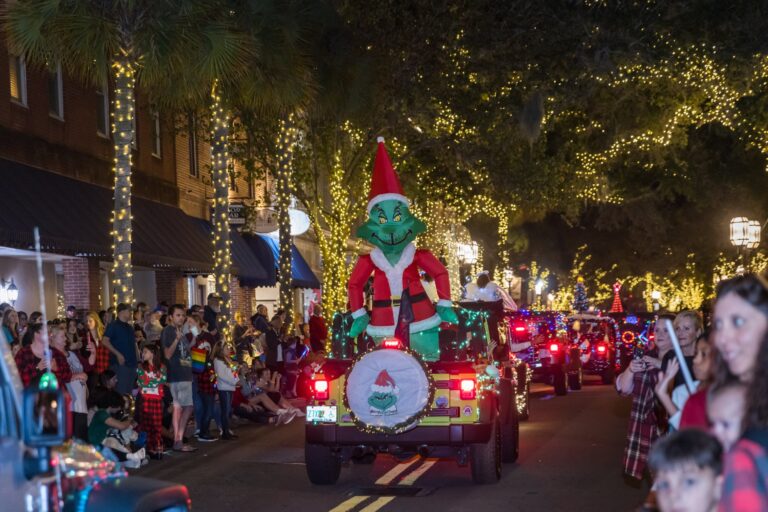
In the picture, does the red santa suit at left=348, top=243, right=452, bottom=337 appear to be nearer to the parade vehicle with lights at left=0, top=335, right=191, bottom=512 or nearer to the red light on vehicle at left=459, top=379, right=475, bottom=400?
the red light on vehicle at left=459, top=379, right=475, bottom=400

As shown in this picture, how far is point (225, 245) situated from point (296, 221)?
9.56 meters

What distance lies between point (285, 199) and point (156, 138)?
4325 millimetres

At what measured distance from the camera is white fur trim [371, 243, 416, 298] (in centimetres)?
1312

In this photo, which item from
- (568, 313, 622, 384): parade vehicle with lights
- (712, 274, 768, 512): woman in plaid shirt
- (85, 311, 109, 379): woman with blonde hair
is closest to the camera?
(712, 274, 768, 512): woman in plaid shirt

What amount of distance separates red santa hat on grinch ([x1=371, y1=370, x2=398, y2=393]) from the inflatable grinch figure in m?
1.13

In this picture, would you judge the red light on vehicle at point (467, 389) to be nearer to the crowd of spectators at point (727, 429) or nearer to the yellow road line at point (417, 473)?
the yellow road line at point (417, 473)


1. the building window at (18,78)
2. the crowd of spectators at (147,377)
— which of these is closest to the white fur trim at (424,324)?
the crowd of spectators at (147,377)

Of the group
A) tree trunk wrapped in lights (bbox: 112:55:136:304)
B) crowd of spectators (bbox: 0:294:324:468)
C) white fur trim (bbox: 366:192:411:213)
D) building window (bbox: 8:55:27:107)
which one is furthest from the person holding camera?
building window (bbox: 8:55:27:107)

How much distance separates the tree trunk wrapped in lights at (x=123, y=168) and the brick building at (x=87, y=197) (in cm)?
132

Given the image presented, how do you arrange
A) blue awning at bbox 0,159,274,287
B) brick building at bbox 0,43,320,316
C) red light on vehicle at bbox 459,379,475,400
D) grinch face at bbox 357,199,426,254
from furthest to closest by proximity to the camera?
1. brick building at bbox 0,43,320,316
2. blue awning at bbox 0,159,274,287
3. grinch face at bbox 357,199,426,254
4. red light on vehicle at bbox 459,379,475,400

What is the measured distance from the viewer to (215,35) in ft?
57.6

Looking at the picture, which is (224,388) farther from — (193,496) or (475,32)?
(475,32)

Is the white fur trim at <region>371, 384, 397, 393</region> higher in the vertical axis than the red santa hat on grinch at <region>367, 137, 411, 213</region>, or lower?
lower

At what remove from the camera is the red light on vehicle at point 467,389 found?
11672 mm
